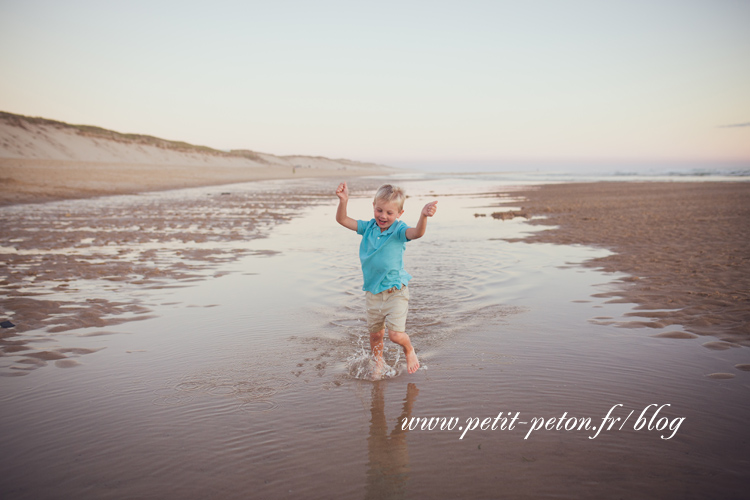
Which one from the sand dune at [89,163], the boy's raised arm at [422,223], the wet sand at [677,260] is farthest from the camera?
the sand dune at [89,163]

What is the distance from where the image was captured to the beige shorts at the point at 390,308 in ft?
13.2

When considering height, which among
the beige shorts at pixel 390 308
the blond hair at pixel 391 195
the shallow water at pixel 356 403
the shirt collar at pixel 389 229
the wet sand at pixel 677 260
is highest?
the blond hair at pixel 391 195

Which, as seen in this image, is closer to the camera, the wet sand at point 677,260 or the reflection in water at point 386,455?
the reflection in water at point 386,455

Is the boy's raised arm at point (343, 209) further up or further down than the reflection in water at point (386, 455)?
further up

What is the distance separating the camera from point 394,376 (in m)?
3.92

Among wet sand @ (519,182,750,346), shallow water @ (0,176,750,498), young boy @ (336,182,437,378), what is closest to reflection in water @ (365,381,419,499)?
shallow water @ (0,176,750,498)

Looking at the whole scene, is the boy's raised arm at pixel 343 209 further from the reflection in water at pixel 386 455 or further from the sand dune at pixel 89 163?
the sand dune at pixel 89 163

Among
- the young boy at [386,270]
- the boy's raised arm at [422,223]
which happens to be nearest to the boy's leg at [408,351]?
the young boy at [386,270]

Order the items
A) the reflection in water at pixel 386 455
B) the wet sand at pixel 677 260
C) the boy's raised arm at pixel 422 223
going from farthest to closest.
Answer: the wet sand at pixel 677 260 → the boy's raised arm at pixel 422 223 → the reflection in water at pixel 386 455

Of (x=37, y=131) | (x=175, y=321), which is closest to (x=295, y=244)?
(x=175, y=321)

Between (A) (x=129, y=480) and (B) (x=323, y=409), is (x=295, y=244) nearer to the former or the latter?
(B) (x=323, y=409)

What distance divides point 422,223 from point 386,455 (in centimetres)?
174

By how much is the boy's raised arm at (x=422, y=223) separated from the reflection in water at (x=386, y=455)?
1256mm

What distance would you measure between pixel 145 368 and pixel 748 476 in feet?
13.8
